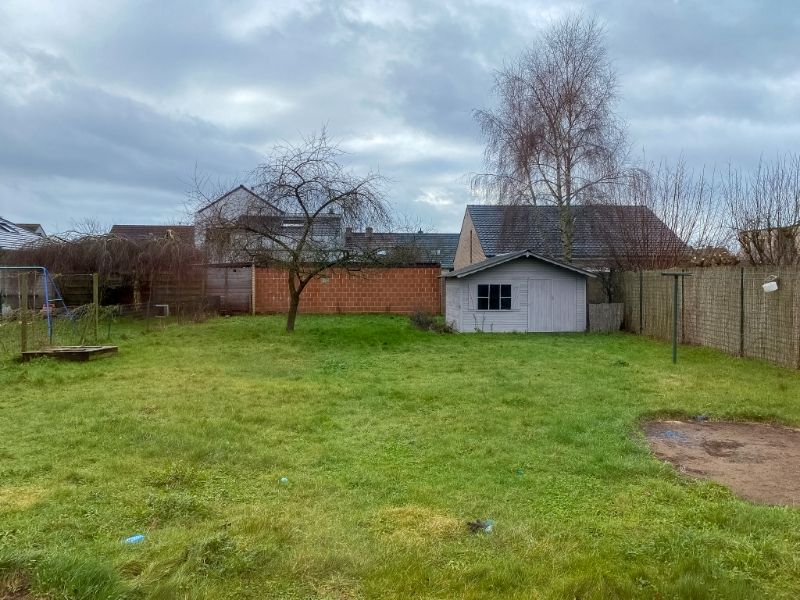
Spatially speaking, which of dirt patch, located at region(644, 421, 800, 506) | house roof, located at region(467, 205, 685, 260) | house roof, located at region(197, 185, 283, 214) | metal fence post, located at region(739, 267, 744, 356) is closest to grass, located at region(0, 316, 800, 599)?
dirt patch, located at region(644, 421, 800, 506)

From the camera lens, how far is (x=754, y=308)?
35.4 feet

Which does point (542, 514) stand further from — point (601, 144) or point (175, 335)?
point (601, 144)

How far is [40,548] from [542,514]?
288 centimetres

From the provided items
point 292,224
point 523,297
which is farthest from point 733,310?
point 292,224

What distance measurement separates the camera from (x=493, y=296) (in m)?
16.8

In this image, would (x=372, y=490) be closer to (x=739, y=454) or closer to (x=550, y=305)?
(x=739, y=454)

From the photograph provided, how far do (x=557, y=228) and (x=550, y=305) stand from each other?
5.75 m

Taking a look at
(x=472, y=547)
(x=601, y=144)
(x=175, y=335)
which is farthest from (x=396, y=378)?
(x=601, y=144)

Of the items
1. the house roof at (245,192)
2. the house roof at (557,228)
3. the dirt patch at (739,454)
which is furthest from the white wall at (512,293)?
the dirt patch at (739,454)

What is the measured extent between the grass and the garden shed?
7668 mm

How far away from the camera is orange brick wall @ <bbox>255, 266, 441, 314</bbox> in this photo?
874 inches

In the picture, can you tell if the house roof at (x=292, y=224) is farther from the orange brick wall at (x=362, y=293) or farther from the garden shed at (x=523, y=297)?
the orange brick wall at (x=362, y=293)

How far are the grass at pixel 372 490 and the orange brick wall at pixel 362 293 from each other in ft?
43.0

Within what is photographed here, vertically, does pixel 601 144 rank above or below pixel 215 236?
above
